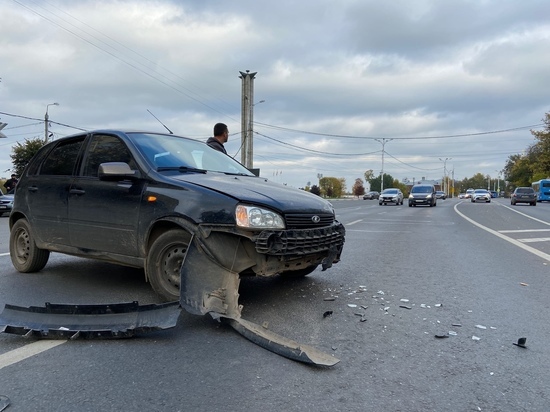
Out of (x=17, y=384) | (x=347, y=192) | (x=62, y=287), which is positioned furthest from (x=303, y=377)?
(x=347, y=192)

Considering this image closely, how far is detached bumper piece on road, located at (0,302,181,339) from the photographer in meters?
3.34

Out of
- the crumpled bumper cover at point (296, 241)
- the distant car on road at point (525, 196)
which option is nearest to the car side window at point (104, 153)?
the crumpled bumper cover at point (296, 241)

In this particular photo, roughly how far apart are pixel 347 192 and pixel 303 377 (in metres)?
133

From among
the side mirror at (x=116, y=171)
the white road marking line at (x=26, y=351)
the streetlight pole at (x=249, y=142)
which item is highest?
the streetlight pole at (x=249, y=142)

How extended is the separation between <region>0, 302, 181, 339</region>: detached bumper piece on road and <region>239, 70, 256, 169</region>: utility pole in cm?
2603

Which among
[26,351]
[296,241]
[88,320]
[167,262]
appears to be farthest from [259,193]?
[26,351]

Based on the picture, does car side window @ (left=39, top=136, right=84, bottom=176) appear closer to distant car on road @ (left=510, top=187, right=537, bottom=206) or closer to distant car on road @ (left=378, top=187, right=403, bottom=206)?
distant car on road @ (left=378, top=187, right=403, bottom=206)

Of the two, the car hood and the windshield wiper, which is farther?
the windshield wiper

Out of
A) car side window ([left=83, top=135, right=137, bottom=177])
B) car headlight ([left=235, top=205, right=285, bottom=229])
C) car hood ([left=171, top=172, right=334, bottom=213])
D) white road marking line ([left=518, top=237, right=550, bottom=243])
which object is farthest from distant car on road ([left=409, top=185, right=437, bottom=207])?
car headlight ([left=235, top=205, right=285, bottom=229])

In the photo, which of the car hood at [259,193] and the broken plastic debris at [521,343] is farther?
the car hood at [259,193]

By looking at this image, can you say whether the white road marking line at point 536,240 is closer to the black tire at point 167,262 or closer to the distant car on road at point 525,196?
the black tire at point 167,262

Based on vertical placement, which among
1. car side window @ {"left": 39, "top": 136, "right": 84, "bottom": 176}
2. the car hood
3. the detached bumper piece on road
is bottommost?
the detached bumper piece on road

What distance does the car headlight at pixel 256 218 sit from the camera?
Result: 3.70m

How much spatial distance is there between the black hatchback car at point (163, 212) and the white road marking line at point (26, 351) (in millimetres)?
1007
